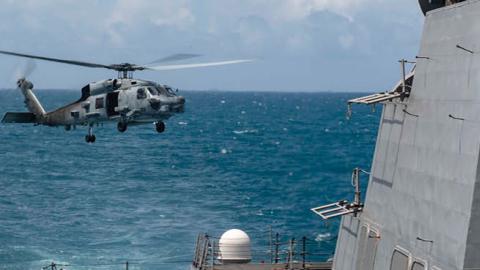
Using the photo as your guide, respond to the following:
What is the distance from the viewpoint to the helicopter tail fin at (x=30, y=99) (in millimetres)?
37031

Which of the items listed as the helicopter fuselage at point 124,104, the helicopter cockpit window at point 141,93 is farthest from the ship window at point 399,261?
the helicopter cockpit window at point 141,93

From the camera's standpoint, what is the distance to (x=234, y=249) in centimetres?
2659

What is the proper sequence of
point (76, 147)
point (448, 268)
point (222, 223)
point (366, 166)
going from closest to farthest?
1. point (448, 268)
2. point (222, 223)
3. point (366, 166)
4. point (76, 147)

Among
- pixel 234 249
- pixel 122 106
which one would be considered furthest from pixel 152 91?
pixel 234 249

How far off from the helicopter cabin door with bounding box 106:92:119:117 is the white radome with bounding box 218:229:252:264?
841 cm

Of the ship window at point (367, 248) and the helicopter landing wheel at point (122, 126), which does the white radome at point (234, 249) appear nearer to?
the helicopter landing wheel at point (122, 126)

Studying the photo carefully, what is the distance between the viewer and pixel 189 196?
2778 inches

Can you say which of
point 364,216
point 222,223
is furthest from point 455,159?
point 222,223

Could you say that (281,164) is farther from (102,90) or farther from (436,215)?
(436,215)

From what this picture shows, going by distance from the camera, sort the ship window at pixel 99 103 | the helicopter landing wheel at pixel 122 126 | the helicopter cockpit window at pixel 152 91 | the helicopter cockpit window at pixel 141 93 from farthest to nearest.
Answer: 1. the ship window at pixel 99 103
2. the helicopter landing wheel at pixel 122 126
3. the helicopter cockpit window at pixel 141 93
4. the helicopter cockpit window at pixel 152 91

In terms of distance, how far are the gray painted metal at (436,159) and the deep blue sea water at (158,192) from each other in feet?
48.7

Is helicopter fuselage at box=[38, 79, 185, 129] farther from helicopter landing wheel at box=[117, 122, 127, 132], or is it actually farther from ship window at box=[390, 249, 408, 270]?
ship window at box=[390, 249, 408, 270]

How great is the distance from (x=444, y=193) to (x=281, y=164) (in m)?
89.6

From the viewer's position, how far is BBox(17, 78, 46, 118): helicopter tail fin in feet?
121
